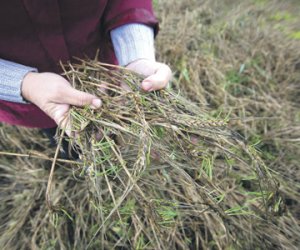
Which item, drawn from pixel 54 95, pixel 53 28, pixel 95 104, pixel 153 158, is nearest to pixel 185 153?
pixel 153 158

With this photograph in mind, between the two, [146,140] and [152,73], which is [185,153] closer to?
[146,140]

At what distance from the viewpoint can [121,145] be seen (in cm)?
78

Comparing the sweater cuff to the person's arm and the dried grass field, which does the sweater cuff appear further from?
the dried grass field

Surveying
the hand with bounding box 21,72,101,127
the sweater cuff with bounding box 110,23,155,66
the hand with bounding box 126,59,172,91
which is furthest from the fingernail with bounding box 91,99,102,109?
the sweater cuff with bounding box 110,23,155,66

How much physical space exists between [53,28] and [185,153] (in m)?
0.48

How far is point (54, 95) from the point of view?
2.62ft

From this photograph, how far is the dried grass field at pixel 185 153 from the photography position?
752 millimetres

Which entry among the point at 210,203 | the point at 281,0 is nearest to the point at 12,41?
the point at 210,203

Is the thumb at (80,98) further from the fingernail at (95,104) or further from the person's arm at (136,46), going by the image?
the person's arm at (136,46)

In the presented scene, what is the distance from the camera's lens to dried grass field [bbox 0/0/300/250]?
2.47 feet

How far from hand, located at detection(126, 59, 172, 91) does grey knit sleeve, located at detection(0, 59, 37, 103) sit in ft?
1.03

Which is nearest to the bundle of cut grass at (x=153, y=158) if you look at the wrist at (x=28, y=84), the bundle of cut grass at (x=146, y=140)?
the bundle of cut grass at (x=146, y=140)

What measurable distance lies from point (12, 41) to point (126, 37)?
32 cm

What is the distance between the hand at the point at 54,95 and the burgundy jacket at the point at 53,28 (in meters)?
0.09
